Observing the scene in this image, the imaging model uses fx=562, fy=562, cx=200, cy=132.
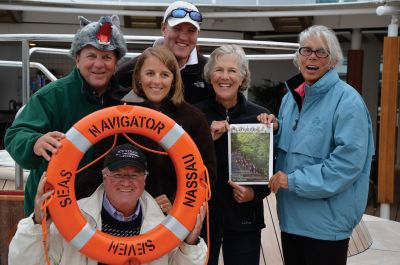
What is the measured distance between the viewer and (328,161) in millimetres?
2172

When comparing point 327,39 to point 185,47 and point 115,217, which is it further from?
point 115,217

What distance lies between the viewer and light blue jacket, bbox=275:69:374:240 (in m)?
2.16

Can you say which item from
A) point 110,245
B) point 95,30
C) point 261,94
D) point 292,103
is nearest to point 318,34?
point 292,103

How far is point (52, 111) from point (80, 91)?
0.44 feet

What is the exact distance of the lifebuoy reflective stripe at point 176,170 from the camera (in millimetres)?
1894

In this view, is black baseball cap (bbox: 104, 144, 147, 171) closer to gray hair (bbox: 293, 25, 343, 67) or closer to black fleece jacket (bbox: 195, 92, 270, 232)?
black fleece jacket (bbox: 195, 92, 270, 232)

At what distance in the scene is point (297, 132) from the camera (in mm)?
2293

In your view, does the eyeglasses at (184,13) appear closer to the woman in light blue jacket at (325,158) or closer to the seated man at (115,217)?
the woman in light blue jacket at (325,158)

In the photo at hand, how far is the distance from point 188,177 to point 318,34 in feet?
2.54

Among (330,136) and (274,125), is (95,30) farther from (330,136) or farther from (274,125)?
(330,136)

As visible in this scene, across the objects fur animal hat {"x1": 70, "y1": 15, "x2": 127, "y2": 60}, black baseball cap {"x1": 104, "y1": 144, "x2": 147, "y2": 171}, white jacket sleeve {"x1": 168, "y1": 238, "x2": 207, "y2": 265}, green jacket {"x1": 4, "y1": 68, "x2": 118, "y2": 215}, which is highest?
fur animal hat {"x1": 70, "y1": 15, "x2": 127, "y2": 60}

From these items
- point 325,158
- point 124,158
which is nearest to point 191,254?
point 124,158

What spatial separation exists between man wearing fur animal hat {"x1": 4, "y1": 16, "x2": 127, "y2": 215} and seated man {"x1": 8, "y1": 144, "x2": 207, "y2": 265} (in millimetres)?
198

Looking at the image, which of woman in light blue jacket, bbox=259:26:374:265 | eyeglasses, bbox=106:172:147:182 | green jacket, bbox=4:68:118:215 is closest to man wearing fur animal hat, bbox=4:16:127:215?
green jacket, bbox=4:68:118:215
